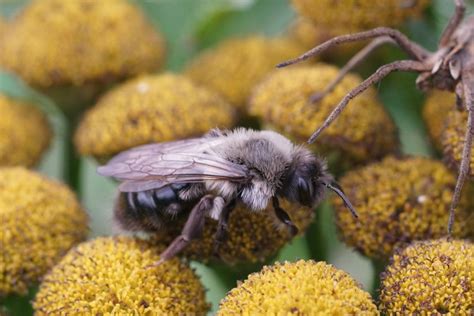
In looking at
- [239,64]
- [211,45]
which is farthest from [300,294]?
[211,45]

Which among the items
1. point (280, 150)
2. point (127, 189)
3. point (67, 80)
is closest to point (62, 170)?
point (67, 80)

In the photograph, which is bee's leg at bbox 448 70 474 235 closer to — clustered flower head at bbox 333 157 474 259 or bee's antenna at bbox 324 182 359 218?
clustered flower head at bbox 333 157 474 259

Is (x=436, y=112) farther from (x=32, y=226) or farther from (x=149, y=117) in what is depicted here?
(x=32, y=226)

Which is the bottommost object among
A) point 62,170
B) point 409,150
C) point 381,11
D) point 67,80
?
point 62,170

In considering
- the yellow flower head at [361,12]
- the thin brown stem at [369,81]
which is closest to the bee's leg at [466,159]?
the thin brown stem at [369,81]

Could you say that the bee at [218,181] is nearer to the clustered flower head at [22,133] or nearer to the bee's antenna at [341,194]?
the bee's antenna at [341,194]

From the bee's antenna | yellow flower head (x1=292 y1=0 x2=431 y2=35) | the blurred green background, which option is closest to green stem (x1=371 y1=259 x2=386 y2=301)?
the blurred green background

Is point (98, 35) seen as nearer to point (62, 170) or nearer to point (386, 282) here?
point (62, 170)
